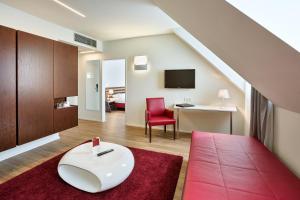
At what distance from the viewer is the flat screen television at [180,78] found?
434cm

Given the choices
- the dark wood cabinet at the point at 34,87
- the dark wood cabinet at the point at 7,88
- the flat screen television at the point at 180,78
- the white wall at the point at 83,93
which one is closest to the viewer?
the dark wood cabinet at the point at 7,88

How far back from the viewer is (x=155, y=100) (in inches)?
173

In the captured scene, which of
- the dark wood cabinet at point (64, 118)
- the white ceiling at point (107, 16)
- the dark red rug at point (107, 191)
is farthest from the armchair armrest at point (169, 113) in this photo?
the dark wood cabinet at point (64, 118)

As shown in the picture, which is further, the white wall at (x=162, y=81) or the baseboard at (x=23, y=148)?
the white wall at (x=162, y=81)

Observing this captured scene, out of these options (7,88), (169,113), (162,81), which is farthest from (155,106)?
(7,88)

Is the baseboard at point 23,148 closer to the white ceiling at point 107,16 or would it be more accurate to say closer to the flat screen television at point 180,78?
the white ceiling at point 107,16

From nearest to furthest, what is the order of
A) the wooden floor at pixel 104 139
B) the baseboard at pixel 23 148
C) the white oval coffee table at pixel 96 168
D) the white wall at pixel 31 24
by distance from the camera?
1. the white oval coffee table at pixel 96 168
2. the wooden floor at pixel 104 139
3. the baseboard at pixel 23 148
4. the white wall at pixel 31 24

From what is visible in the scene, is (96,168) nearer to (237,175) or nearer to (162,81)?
(237,175)

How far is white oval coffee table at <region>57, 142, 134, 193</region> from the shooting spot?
1822 mm

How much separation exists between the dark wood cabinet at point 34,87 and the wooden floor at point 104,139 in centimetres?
38

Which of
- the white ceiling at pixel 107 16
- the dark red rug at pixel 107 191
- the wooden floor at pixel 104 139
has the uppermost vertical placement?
the white ceiling at pixel 107 16

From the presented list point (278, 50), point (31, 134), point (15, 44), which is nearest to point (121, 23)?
point (15, 44)

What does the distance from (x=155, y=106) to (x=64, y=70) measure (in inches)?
91.6

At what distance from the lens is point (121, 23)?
383 centimetres
